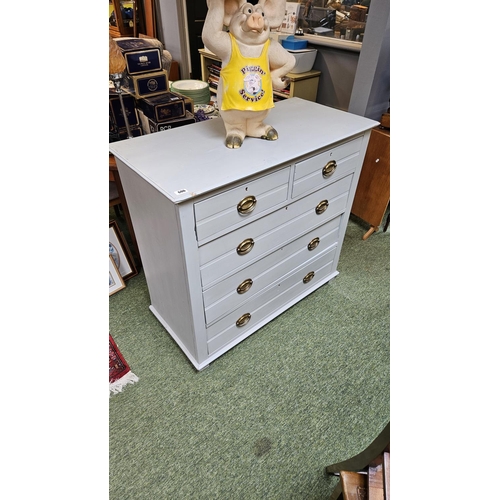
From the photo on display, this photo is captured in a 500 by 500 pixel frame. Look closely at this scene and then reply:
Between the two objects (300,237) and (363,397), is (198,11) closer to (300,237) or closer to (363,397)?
(300,237)

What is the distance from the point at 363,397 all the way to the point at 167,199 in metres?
1.10

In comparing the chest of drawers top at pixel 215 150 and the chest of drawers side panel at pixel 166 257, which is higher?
the chest of drawers top at pixel 215 150

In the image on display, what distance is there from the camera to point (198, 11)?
3006 millimetres

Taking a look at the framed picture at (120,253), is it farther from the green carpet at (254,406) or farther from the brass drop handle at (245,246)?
the brass drop handle at (245,246)

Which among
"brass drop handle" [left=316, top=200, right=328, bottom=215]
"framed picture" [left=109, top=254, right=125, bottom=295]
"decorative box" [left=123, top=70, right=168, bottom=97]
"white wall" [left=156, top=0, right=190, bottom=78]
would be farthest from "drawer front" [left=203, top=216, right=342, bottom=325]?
"white wall" [left=156, top=0, right=190, bottom=78]

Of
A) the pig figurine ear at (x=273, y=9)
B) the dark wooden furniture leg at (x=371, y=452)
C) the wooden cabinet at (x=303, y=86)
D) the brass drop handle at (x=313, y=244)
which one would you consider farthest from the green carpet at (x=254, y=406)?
the wooden cabinet at (x=303, y=86)

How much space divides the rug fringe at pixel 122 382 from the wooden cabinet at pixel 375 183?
1.61m

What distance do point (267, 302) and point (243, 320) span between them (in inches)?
5.7

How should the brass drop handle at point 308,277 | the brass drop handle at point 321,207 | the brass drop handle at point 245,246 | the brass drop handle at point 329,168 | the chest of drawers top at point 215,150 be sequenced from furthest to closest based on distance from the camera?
the brass drop handle at point 308,277, the brass drop handle at point 321,207, the brass drop handle at point 329,168, the brass drop handle at point 245,246, the chest of drawers top at point 215,150

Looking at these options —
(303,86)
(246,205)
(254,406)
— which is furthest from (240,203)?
(303,86)

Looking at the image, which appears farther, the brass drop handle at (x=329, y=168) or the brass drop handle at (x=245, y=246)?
the brass drop handle at (x=329, y=168)

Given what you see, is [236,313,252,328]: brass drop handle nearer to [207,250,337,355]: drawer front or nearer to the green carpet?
[207,250,337,355]: drawer front

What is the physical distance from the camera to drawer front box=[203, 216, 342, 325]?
1239mm

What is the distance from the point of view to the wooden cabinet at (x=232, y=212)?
0.99 metres
